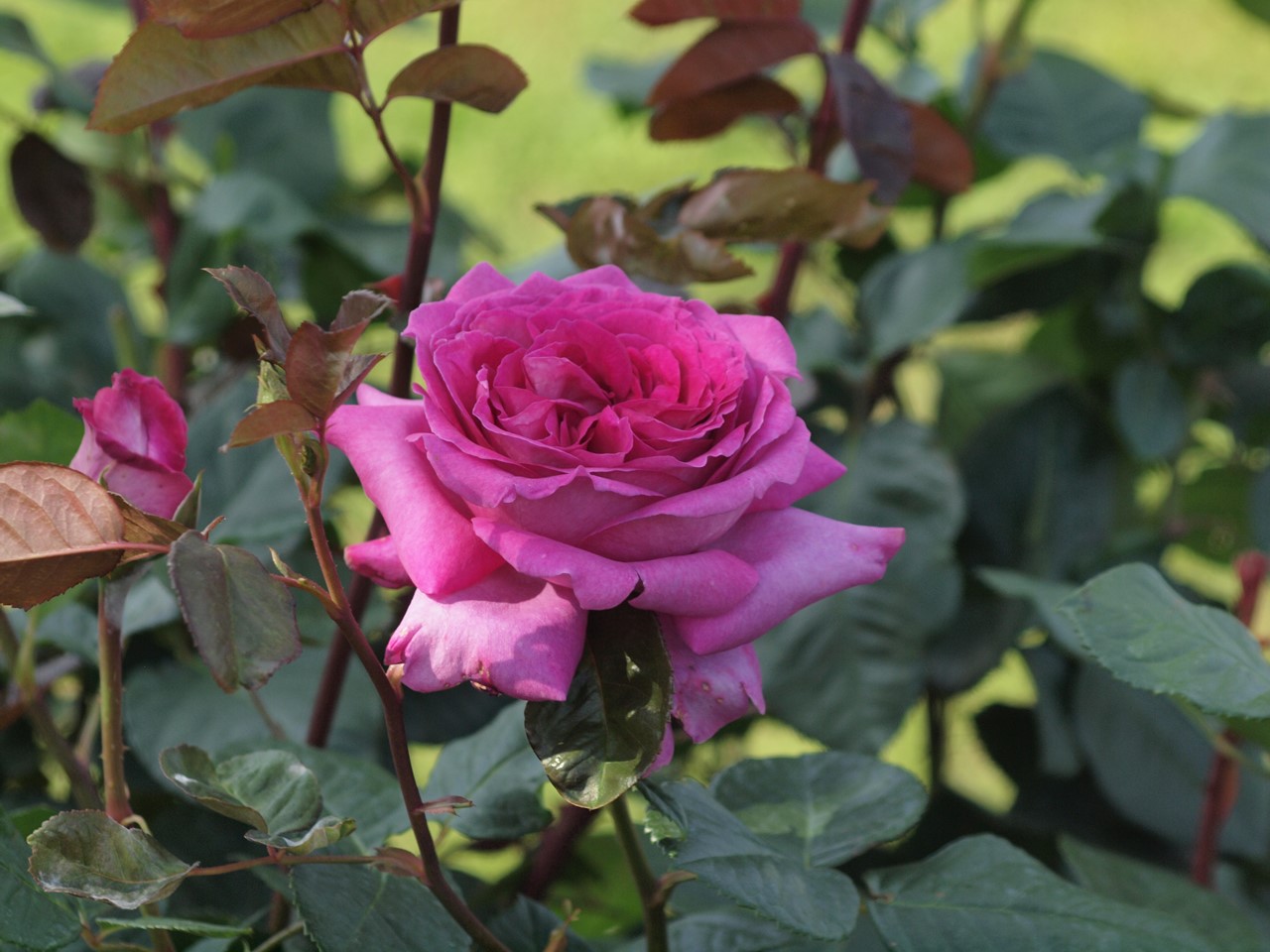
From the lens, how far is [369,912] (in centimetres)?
45

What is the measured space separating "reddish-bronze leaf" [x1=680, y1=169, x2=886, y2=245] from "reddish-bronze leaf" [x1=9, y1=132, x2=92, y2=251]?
0.44m

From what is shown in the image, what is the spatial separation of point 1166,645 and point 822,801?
16cm

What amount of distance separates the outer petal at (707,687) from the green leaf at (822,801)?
123mm

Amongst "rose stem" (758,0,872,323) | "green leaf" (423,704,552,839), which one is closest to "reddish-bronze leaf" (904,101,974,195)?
"rose stem" (758,0,872,323)

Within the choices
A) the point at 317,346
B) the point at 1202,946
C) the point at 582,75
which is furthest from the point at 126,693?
the point at 582,75

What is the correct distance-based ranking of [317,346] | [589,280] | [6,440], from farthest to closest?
[6,440]
[589,280]
[317,346]

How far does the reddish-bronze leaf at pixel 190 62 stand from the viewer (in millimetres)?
465

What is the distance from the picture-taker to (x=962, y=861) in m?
0.54

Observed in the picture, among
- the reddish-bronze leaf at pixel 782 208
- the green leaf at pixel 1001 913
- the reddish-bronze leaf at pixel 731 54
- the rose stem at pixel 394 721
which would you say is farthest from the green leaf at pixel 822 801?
the reddish-bronze leaf at pixel 731 54

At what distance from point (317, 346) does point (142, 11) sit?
2.28 feet

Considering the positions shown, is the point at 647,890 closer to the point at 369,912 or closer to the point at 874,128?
the point at 369,912

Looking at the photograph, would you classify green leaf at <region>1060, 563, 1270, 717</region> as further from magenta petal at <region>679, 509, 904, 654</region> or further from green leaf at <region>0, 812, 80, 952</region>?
green leaf at <region>0, 812, 80, 952</region>

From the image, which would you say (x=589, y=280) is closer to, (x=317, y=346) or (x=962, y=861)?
(x=317, y=346)

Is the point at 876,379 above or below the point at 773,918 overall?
below
